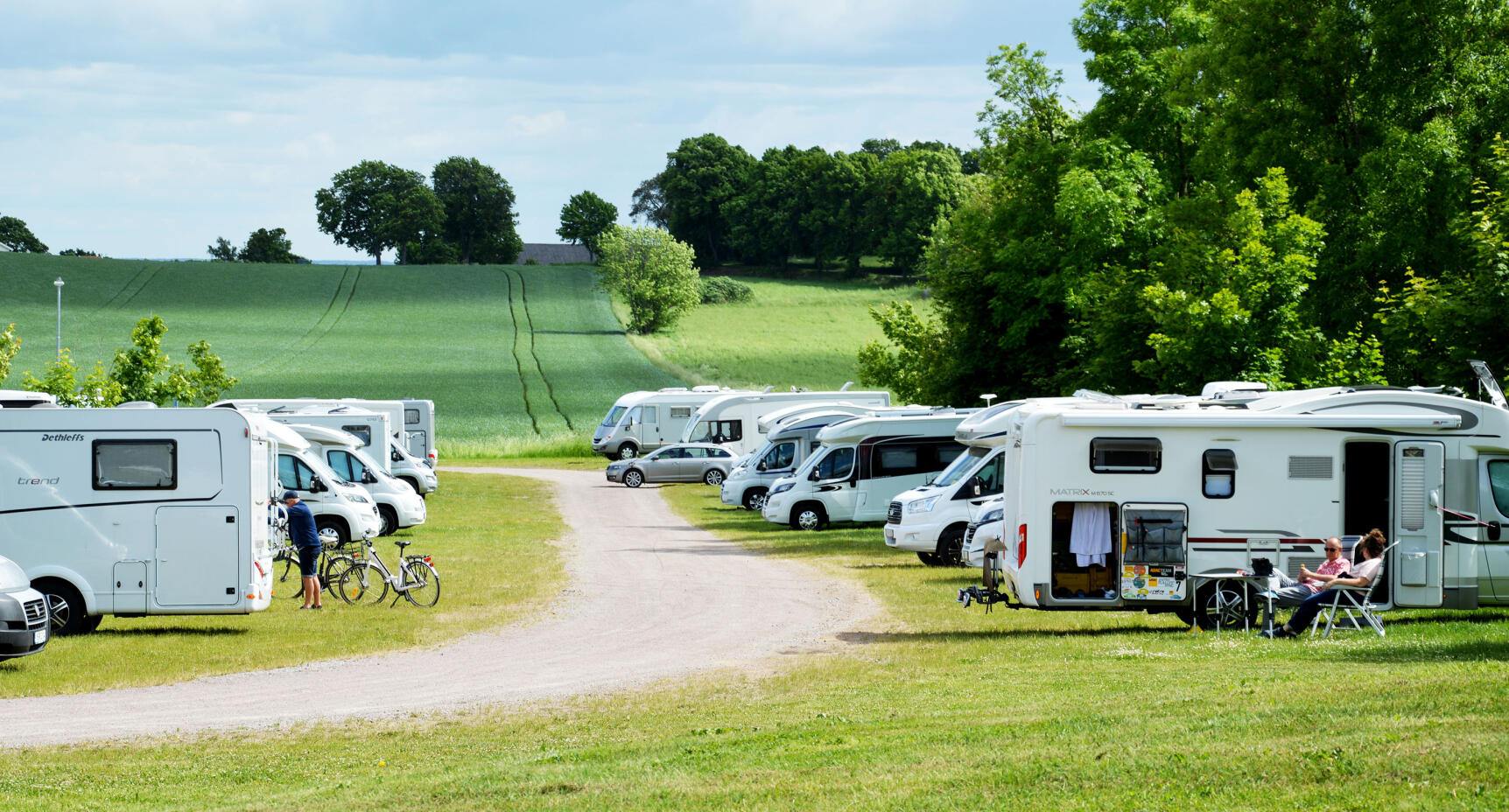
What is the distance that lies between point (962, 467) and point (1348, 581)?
9.04m

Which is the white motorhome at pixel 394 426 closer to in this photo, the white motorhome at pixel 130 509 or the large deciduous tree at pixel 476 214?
the white motorhome at pixel 130 509

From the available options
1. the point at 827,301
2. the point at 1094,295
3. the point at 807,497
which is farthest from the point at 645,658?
the point at 827,301

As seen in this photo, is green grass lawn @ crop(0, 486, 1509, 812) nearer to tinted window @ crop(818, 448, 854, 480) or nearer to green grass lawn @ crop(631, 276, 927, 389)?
tinted window @ crop(818, 448, 854, 480)

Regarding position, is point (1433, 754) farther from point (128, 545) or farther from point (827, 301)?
point (827, 301)

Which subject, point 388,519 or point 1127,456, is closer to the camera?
point 1127,456

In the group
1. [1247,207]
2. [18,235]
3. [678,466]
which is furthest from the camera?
[18,235]

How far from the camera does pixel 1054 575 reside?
1642 centimetres

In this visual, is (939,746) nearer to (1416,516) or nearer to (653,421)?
(1416,516)

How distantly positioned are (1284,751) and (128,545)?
41.8 feet

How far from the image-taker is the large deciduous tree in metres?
139

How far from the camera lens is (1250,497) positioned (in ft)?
54.2

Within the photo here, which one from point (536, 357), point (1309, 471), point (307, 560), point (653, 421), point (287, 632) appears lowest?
point (287, 632)

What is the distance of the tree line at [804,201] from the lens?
4577 inches

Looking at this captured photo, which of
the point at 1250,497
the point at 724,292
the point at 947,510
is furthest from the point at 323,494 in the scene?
the point at 724,292
